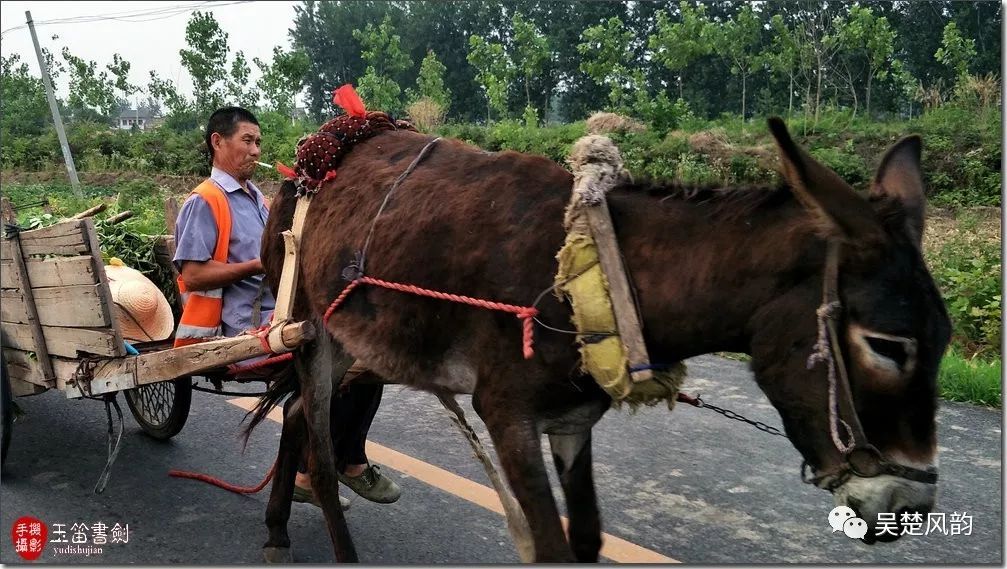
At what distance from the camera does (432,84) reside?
5.73 metres

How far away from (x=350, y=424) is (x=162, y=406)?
144cm

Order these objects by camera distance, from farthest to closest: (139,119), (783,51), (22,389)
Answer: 1. (139,119)
2. (783,51)
3. (22,389)

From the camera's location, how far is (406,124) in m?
3.48

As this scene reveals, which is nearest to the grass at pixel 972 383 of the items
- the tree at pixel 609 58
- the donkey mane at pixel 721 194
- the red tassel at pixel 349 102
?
the tree at pixel 609 58

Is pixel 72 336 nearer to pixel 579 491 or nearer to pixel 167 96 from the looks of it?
pixel 579 491

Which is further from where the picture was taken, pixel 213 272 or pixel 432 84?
pixel 432 84

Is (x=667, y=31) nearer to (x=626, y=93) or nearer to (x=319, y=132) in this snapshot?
(x=626, y=93)

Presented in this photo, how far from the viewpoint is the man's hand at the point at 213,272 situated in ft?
11.3

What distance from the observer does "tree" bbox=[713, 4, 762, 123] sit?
31.1ft

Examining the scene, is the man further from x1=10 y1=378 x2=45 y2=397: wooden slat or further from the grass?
the grass

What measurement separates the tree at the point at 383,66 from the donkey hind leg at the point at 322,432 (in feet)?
8.05

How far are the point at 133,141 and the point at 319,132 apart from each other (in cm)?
1241

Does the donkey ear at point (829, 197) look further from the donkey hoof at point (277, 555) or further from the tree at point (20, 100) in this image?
the tree at point (20, 100)

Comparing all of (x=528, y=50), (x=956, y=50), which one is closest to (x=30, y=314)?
(x=528, y=50)
